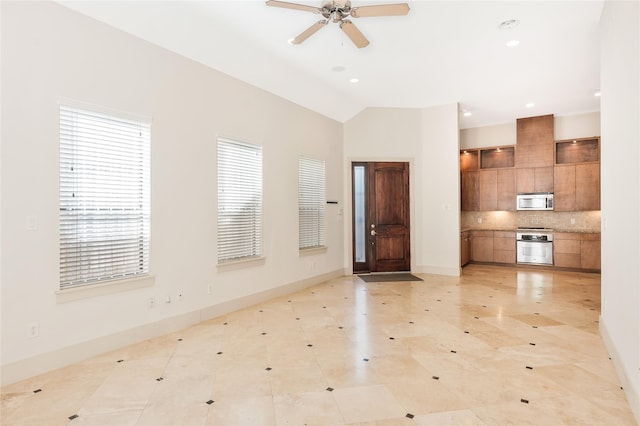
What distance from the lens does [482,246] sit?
28.7ft

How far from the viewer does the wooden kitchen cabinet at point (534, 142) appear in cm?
807

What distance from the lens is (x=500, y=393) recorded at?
2.73 metres

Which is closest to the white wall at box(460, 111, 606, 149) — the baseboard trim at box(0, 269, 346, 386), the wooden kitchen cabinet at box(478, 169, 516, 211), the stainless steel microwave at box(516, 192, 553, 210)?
the wooden kitchen cabinet at box(478, 169, 516, 211)

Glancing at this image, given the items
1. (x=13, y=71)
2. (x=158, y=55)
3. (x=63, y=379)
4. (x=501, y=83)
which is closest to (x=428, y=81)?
(x=501, y=83)

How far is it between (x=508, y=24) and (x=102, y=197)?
4.91 metres

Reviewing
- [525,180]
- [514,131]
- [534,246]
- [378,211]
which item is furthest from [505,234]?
[378,211]

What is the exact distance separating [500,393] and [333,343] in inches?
65.0

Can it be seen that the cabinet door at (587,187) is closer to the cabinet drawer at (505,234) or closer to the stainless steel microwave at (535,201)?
the stainless steel microwave at (535,201)

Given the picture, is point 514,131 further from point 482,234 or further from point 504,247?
point 504,247

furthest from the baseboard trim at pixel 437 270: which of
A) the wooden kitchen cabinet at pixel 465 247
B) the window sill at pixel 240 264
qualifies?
the window sill at pixel 240 264

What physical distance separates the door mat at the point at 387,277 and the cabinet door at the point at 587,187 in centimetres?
409

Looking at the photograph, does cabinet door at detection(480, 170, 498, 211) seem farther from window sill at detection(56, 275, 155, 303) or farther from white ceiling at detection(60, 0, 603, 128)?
window sill at detection(56, 275, 155, 303)

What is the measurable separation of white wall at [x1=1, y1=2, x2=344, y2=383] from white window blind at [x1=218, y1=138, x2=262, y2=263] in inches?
6.7

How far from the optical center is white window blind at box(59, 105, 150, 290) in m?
3.36
